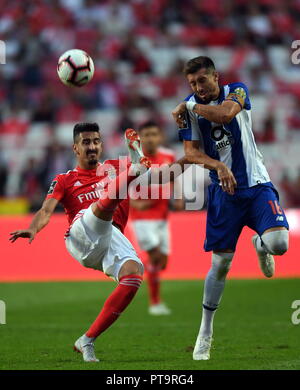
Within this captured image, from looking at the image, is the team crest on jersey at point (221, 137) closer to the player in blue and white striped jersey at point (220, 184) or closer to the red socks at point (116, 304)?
the player in blue and white striped jersey at point (220, 184)

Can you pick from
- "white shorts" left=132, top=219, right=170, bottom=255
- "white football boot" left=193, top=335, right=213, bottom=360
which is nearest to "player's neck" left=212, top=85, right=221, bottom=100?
"white football boot" left=193, top=335, right=213, bottom=360

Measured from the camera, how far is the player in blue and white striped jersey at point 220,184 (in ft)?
22.6

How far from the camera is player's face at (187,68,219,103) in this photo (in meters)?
6.77

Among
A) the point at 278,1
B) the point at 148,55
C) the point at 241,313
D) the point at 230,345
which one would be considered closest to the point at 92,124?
the point at 230,345

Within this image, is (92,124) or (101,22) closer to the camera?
(92,124)

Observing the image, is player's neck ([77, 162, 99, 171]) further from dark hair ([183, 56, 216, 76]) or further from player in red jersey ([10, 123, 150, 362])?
dark hair ([183, 56, 216, 76])

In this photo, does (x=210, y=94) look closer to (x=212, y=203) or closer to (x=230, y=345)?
(x=212, y=203)

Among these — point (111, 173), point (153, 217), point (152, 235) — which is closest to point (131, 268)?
point (111, 173)

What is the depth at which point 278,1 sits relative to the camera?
20.8 meters

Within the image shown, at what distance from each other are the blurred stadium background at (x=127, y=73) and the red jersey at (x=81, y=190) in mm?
8111

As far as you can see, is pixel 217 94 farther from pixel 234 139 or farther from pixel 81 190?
pixel 81 190

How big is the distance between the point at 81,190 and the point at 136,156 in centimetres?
86

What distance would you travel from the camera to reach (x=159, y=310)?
37.0ft
